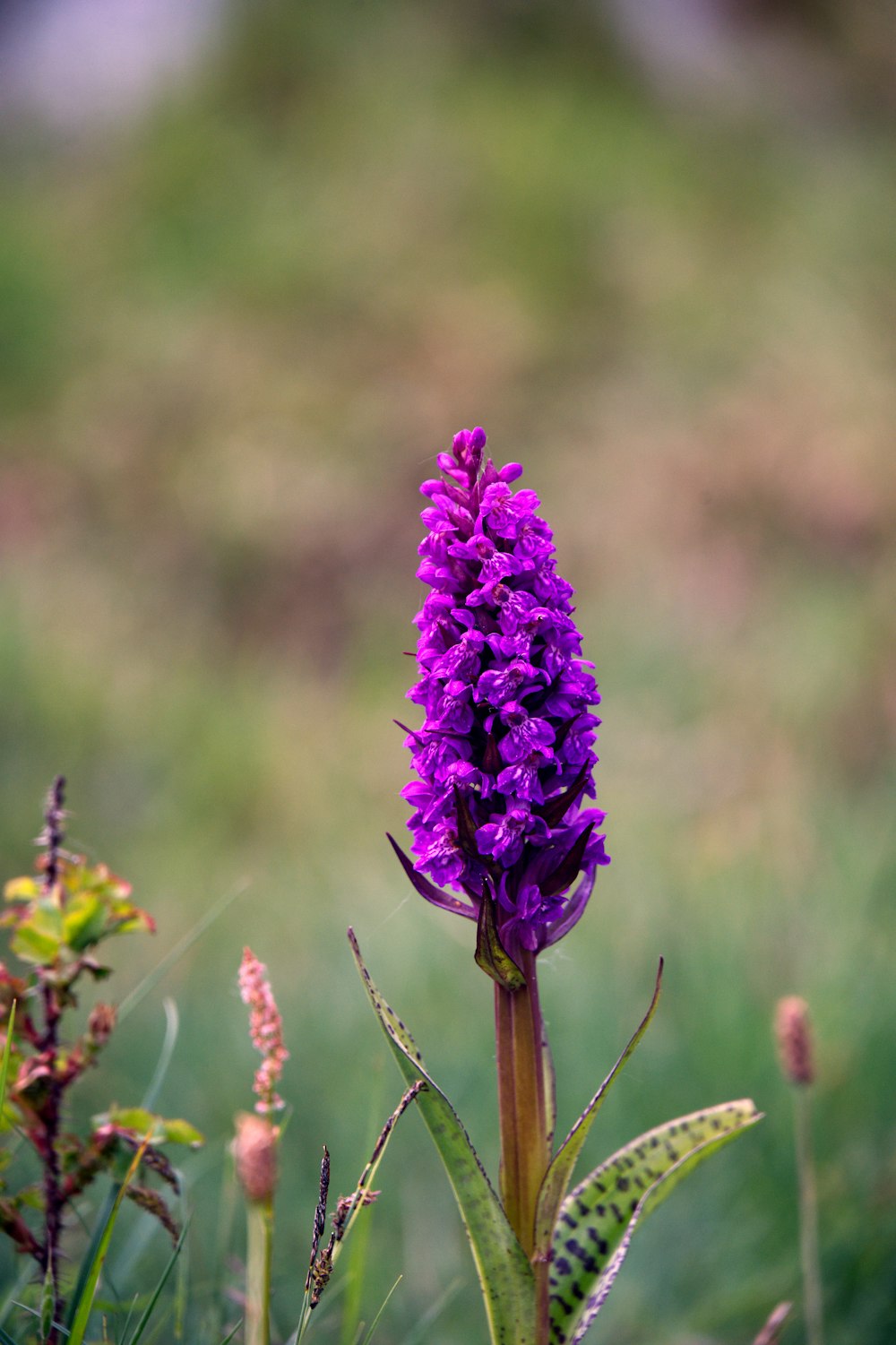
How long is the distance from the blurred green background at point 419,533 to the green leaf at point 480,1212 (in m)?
0.30

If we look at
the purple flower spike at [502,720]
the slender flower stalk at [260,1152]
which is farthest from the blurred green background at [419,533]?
the purple flower spike at [502,720]

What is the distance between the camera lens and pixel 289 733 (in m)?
4.66

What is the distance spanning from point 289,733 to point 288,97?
21.0 feet

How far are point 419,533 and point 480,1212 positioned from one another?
5.58m

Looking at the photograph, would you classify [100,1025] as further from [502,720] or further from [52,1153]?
[502,720]

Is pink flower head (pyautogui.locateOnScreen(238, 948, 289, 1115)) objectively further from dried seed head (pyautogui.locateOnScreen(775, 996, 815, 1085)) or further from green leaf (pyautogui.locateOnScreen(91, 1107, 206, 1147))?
dried seed head (pyautogui.locateOnScreen(775, 996, 815, 1085))

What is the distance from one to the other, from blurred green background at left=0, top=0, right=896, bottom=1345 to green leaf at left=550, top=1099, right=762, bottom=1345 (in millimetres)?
281

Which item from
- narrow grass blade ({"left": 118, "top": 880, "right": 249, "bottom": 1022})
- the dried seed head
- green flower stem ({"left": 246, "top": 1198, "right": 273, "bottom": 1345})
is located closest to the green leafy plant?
narrow grass blade ({"left": 118, "top": 880, "right": 249, "bottom": 1022})

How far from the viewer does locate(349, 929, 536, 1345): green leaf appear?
3.05 ft

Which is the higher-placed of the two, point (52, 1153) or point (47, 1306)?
point (52, 1153)

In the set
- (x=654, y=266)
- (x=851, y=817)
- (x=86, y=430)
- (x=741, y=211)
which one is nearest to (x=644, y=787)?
(x=851, y=817)

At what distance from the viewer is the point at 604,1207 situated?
1.05 meters

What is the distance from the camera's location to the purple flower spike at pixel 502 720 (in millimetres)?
939

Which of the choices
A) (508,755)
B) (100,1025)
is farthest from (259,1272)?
(508,755)
